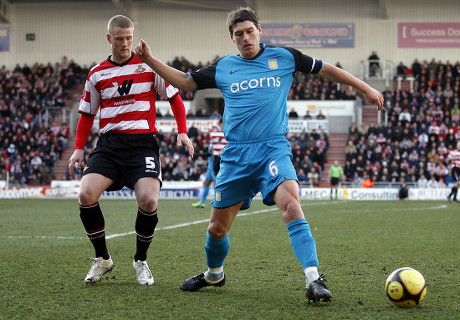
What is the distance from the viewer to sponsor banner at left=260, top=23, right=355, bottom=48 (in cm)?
3422

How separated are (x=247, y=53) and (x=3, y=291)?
2508 mm

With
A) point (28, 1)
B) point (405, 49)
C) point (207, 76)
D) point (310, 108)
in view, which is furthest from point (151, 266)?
point (28, 1)

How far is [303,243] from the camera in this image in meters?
4.33

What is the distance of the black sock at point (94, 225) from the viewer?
5230 mm

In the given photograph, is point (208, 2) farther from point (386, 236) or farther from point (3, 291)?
point (3, 291)

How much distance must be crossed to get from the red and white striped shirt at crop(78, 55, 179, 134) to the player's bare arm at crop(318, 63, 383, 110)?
142 cm

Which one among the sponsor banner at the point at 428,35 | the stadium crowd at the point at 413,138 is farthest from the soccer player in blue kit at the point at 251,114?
the sponsor banner at the point at 428,35

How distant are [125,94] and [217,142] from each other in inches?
405

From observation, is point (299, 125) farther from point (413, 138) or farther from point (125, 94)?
point (125, 94)

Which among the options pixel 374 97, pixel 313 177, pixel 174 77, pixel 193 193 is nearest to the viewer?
pixel 374 97

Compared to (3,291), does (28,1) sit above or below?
above

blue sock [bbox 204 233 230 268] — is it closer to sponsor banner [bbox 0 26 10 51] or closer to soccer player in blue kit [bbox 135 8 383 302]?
soccer player in blue kit [bbox 135 8 383 302]

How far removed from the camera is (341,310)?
4055 millimetres

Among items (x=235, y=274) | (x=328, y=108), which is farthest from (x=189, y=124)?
(x=235, y=274)
